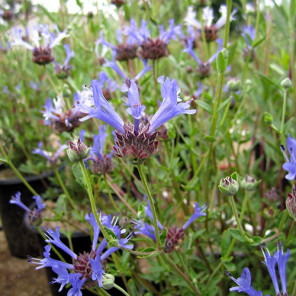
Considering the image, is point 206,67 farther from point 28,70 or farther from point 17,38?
point 28,70

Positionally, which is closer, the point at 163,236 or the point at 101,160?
the point at 163,236

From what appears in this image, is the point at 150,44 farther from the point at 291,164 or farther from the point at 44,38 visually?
the point at 291,164

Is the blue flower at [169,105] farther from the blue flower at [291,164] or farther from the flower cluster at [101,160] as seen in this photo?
the flower cluster at [101,160]

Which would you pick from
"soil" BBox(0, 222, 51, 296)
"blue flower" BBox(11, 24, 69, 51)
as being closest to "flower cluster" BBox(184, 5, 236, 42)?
"blue flower" BBox(11, 24, 69, 51)

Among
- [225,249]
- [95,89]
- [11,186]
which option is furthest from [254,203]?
[11,186]

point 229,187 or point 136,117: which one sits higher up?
point 136,117

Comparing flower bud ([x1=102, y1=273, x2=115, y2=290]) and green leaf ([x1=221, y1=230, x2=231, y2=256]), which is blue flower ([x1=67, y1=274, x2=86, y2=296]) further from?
green leaf ([x1=221, y1=230, x2=231, y2=256])

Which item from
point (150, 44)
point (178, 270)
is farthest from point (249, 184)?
point (150, 44)

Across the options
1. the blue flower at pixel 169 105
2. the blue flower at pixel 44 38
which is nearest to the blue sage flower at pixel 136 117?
the blue flower at pixel 169 105
